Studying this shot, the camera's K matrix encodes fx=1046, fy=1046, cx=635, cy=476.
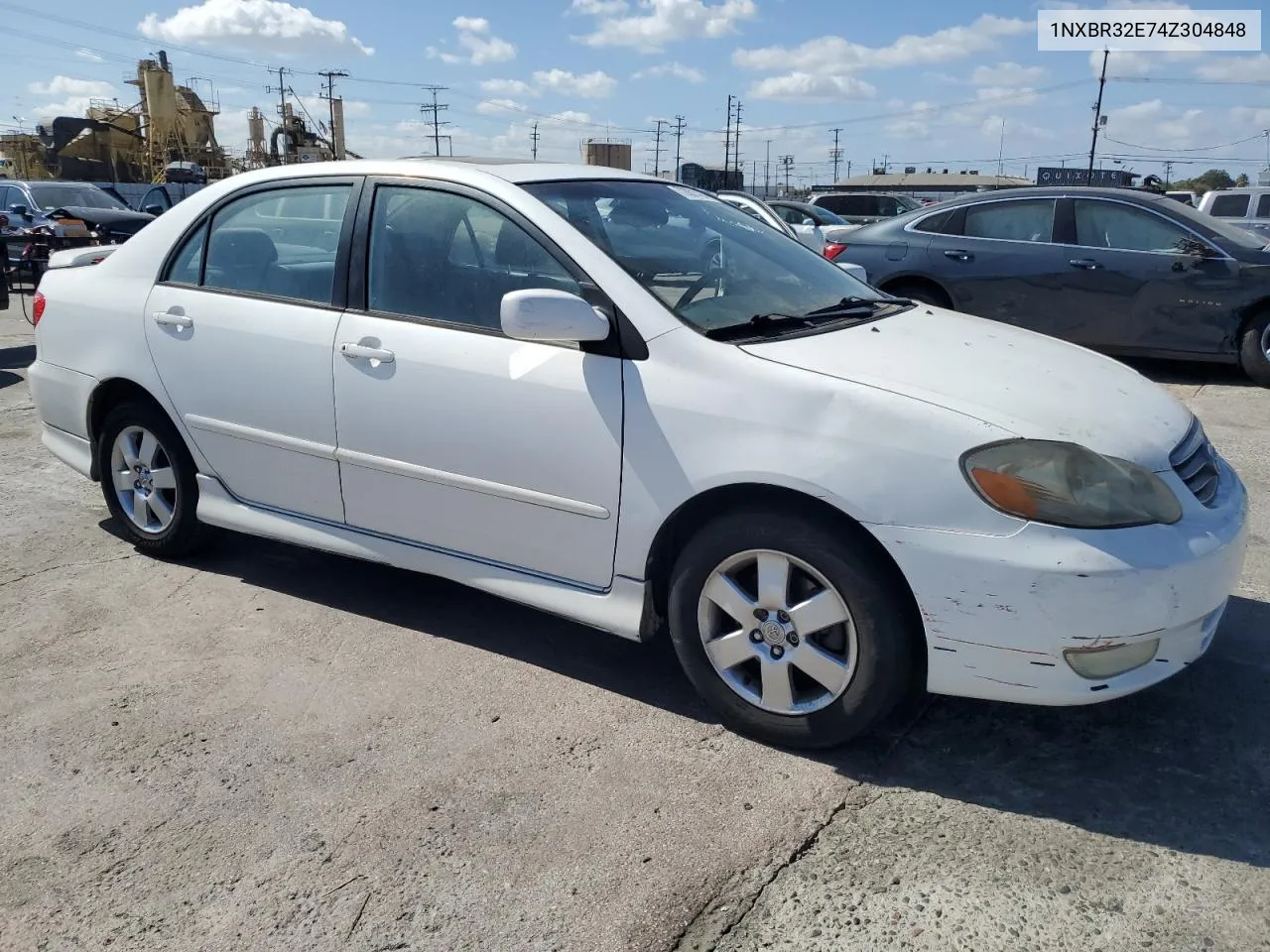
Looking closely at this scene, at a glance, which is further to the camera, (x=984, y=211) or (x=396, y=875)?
(x=984, y=211)

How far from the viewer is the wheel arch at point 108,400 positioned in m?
4.23

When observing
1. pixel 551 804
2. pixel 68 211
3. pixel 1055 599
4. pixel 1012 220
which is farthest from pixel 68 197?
pixel 1055 599

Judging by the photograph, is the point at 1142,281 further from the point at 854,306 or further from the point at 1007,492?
the point at 1007,492

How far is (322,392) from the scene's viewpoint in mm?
3600

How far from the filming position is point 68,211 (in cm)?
1728

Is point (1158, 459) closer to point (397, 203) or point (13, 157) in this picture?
point (397, 203)

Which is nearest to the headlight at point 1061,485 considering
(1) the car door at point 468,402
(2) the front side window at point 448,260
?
(1) the car door at point 468,402

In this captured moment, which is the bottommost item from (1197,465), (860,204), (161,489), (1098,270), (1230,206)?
(161,489)

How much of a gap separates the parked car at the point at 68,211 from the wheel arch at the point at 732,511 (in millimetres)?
15911

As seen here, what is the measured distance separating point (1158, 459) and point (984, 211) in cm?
670

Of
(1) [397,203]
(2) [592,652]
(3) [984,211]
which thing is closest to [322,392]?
(1) [397,203]

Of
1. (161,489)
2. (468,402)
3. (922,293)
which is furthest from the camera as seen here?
(922,293)

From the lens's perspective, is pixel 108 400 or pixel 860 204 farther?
pixel 860 204

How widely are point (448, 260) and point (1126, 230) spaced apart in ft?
22.1
